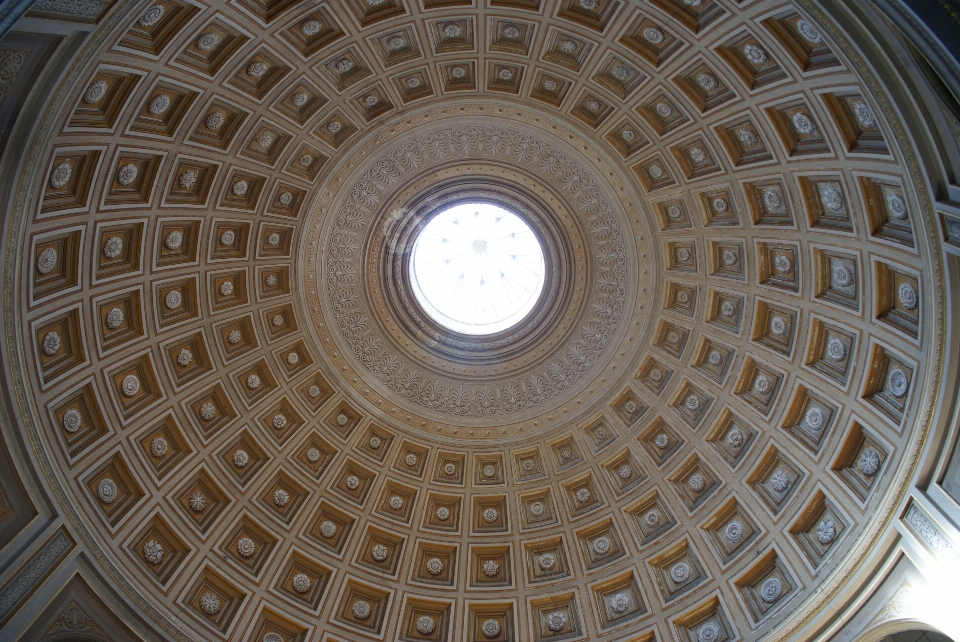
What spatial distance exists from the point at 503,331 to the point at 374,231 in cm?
598

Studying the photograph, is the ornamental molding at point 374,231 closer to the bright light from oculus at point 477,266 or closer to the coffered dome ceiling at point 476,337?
the coffered dome ceiling at point 476,337

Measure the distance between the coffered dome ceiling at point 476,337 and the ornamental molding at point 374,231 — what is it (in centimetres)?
11

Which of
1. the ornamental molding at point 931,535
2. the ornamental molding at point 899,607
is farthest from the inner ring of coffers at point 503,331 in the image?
the ornamental molding at point 899,607

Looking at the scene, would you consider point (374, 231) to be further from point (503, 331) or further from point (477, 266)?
point (477, 266)

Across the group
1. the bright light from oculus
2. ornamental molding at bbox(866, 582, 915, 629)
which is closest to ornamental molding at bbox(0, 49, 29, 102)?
the bright light from oculus

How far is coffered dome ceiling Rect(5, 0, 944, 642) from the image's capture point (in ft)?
54.8

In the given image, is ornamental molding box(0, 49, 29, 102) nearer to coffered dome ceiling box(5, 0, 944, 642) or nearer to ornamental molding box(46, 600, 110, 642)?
coffered dome ceiling box(5, 0, 944, 642)

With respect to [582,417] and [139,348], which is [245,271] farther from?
[582,417]

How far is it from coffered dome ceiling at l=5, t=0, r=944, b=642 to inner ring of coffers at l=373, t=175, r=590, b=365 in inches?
4.5

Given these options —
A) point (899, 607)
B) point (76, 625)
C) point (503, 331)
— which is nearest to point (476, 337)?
point (503, 331)

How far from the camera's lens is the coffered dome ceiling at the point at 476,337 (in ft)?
54.8

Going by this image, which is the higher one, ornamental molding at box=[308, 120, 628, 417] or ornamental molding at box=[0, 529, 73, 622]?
ornamental molding at box=[308, 120, 628, 417]

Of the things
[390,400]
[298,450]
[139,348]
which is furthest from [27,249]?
[390,400]

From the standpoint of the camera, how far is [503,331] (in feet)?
84.2
